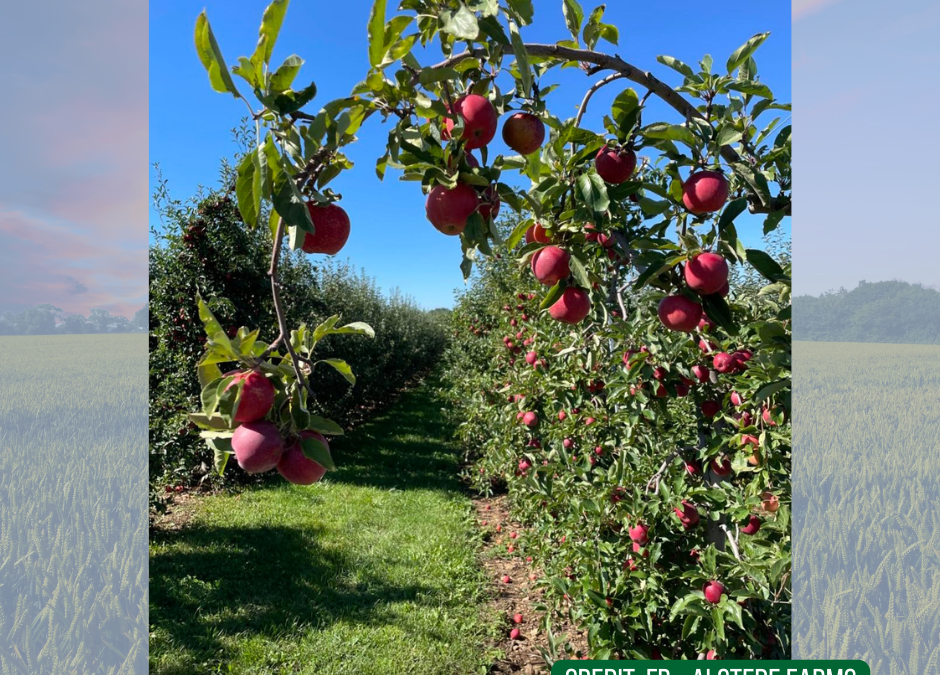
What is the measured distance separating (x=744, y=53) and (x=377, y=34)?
2.59 ft

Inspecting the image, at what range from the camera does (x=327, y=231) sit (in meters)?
0.82

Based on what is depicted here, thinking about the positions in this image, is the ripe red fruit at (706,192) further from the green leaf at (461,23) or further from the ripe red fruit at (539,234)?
the green leaf at (461,23)

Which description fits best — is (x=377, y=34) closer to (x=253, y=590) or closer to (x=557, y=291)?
(x=557, y=291)

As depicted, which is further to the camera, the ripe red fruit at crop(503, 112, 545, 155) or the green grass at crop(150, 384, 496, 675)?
the green grass at crop(150, 384, 496, 675)

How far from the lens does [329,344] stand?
23.5ft

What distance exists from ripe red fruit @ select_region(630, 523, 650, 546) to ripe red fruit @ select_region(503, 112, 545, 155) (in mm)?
1517

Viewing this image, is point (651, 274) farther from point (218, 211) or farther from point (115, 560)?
point (218, 211)

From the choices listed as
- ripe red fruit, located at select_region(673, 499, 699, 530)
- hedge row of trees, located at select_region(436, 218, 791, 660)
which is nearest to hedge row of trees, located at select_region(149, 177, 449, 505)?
hedge row of trees, located at select_region(436, 218, 791, 660)

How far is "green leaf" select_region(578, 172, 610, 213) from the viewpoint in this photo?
3.16ft

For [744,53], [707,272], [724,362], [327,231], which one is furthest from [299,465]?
[724,362]

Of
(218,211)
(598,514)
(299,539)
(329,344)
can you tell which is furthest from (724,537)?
(329,344)

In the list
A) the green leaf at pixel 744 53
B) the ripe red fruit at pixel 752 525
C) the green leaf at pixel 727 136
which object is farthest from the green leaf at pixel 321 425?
the ripe red fruit at pixel 752 525

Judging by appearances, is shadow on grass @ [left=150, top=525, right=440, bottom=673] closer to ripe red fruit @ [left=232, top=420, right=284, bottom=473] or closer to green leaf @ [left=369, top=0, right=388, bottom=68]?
ripe red fruit @ [left=232, top=420, right=284, bottom=473]

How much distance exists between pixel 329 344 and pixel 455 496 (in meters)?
2.82
